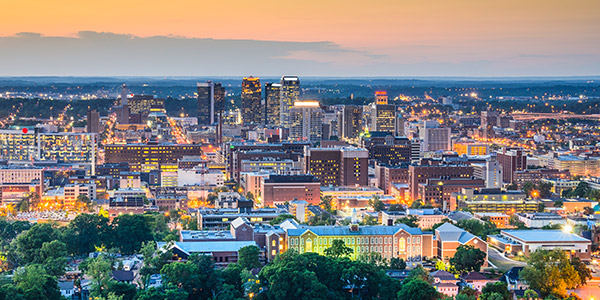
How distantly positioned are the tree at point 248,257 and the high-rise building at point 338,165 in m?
30.5

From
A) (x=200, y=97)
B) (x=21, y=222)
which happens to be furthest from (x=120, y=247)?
(x=200, y=97)

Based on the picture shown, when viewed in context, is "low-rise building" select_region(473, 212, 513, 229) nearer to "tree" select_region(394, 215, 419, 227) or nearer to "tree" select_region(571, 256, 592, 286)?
"tree" select_region(394, 215, 419, 227)

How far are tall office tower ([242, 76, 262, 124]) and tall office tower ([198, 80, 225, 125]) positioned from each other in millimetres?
3985

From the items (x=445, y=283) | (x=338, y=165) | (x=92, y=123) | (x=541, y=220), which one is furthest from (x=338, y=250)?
(x=92, y=123)

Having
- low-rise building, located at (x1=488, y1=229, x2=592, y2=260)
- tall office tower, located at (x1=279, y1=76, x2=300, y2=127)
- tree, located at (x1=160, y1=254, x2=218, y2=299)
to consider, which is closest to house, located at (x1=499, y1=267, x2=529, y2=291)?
low-rise building, located at (x1=488, y1=229, x2=592, y2=260)

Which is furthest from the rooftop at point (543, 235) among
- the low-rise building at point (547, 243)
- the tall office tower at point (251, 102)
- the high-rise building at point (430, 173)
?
the tall office tower at point (251, 102)

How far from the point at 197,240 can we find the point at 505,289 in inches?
522

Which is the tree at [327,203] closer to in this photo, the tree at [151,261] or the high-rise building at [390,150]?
the high-rise building at [390,150]

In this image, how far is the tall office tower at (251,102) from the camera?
436 ft

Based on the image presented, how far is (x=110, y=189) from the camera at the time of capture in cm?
6738

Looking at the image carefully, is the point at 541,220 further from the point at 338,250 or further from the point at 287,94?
the point at 287,94

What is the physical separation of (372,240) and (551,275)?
27.1ft

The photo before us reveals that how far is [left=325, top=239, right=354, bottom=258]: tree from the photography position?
4038 centimetres

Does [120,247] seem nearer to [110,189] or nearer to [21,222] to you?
[21,222]
